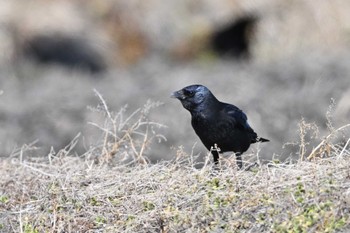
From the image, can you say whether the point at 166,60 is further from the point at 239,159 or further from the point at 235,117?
the point at 239,159

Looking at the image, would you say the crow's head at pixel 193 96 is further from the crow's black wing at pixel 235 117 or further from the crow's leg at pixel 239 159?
the crow's leg at pixel 239 159

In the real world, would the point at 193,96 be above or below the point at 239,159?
above

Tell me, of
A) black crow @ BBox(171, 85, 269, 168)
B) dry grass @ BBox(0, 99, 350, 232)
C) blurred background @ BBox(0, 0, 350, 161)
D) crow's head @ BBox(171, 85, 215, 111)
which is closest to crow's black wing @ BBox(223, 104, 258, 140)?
black crow @ BBox(171, 85, 269, 168)

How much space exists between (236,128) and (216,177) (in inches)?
44.8

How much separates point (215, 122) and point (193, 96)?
30 cm

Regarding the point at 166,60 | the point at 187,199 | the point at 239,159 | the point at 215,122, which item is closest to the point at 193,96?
the point at 215,122

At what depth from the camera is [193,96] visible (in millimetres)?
8500

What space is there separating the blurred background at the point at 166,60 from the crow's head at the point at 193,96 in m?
5.96

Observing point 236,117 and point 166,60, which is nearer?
point 236,117

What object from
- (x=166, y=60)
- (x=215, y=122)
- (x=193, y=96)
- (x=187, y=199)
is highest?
(x=193, y=96)

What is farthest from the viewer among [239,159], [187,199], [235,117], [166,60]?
[166,60]

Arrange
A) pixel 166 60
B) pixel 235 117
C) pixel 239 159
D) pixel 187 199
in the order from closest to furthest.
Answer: pixel 187 199
pixel 239 159
pixel 235 117
pixel 166 60

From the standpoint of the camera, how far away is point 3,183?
8523 millimetres

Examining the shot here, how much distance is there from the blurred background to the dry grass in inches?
255
